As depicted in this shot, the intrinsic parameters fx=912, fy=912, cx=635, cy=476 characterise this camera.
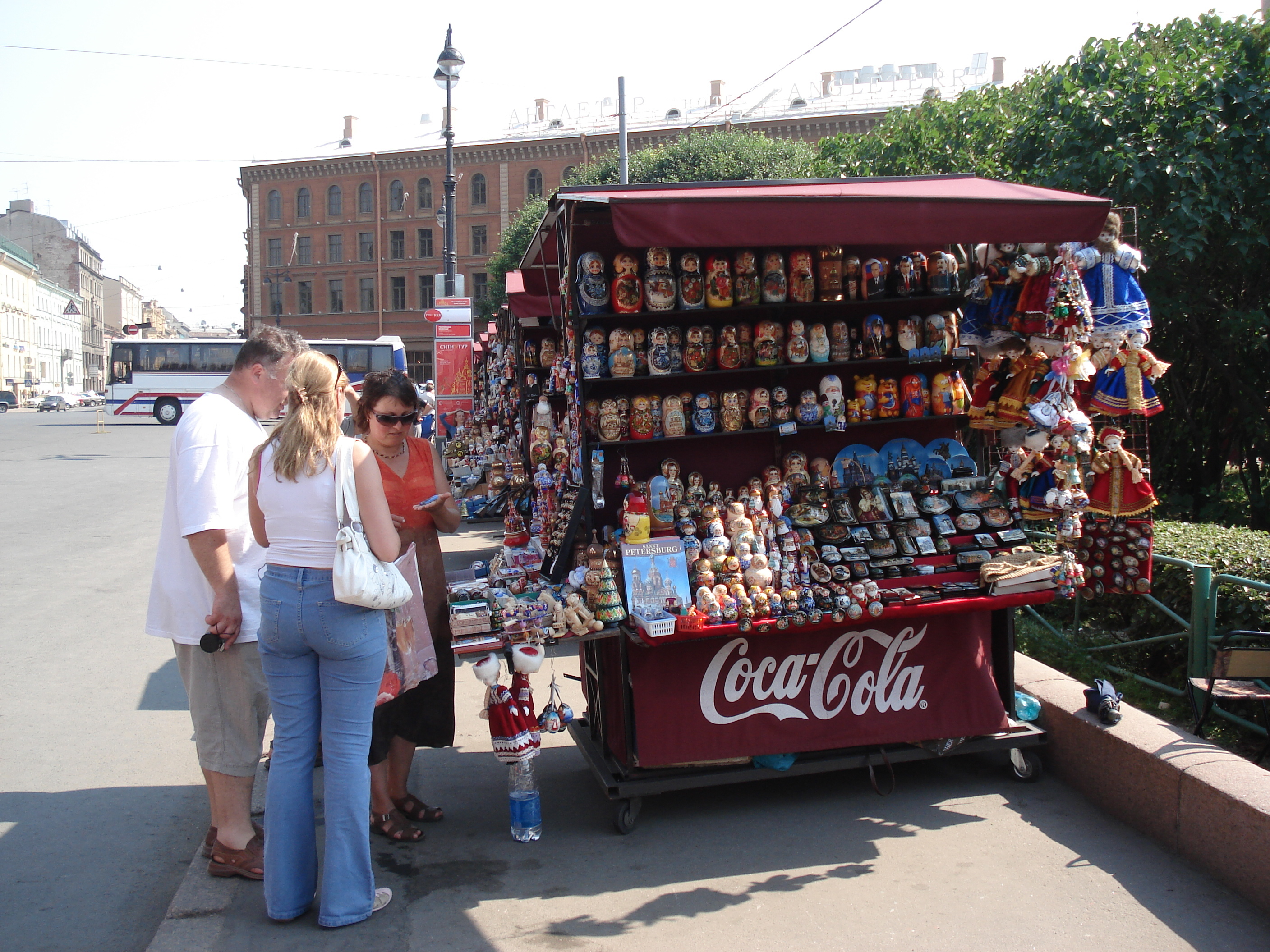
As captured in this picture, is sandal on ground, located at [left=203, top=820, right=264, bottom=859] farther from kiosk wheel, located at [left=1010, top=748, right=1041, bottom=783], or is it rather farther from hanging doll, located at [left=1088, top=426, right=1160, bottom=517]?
hanging doll, located at [left=1088, top=426, right=1160, bottom=517]

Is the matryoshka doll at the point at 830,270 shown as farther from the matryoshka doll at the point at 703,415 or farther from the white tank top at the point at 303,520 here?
the white tank top at the point at 303,520

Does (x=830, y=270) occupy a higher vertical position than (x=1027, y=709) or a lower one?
higher

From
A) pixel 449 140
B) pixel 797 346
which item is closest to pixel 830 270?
pixel 797 346

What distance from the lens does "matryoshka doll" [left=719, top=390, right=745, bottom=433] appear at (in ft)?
15.2

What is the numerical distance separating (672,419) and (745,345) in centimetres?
55

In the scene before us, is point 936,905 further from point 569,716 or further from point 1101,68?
point 1101,68

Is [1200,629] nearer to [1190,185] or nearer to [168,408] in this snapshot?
[1190,185]

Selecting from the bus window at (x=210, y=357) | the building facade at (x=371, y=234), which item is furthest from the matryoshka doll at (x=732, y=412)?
the building facade at (x=371, y=234)

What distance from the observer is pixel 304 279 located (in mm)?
54594

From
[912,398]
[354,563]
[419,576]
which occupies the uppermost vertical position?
[912,398]

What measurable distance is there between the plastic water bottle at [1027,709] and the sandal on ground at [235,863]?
3538 millimetres

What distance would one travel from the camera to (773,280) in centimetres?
458

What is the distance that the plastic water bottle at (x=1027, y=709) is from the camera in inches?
179

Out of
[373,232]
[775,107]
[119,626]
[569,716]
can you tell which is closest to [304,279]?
[373,232]
